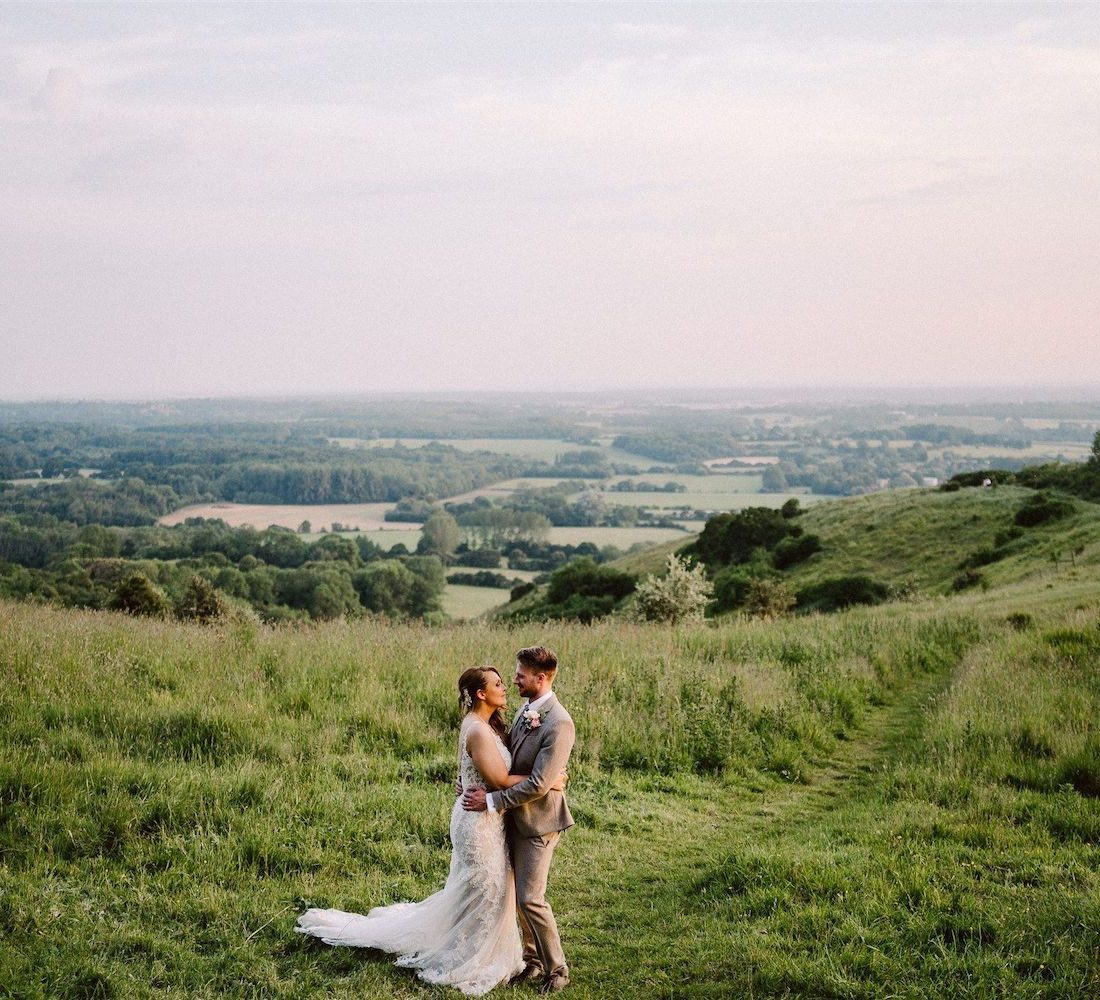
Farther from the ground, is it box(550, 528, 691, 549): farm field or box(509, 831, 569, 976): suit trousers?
box(509, 831, 569, 976): suit trousers

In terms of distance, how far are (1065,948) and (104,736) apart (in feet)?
29.3

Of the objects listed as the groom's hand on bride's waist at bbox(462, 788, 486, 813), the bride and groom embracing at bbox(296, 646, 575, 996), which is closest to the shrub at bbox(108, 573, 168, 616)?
the bride and groom embracing at bbox(296, 646, 575, 996)

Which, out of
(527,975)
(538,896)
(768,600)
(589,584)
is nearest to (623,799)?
(527,975)

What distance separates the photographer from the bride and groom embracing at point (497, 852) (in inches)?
223

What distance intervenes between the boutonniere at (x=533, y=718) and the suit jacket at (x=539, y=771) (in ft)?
0.07

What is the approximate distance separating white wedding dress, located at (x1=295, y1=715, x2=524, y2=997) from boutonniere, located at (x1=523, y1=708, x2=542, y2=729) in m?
0.27

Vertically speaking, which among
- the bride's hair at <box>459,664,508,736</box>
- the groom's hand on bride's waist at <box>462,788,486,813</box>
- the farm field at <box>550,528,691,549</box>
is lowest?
the farm field at <box>550,528,691,549</box>

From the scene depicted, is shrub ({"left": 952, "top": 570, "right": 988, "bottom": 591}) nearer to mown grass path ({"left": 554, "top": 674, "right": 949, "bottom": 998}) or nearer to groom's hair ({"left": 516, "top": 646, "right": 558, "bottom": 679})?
mown grass path ({"left": 554, "top": 674, "right": 949, "bottom": 998})

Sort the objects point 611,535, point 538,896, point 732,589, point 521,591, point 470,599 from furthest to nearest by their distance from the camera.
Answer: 1. point 611,535
2. point 470,599
3. point 521,591
4. point 732,589
5. point 538,896

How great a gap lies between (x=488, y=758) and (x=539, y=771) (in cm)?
35

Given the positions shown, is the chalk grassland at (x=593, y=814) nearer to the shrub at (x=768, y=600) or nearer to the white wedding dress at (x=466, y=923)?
the white wedding dress at (x=466, y=923)

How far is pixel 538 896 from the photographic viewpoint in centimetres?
585

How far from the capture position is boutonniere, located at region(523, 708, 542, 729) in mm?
5664

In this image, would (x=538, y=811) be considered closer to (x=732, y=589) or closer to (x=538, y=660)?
(x=538, y=660)
